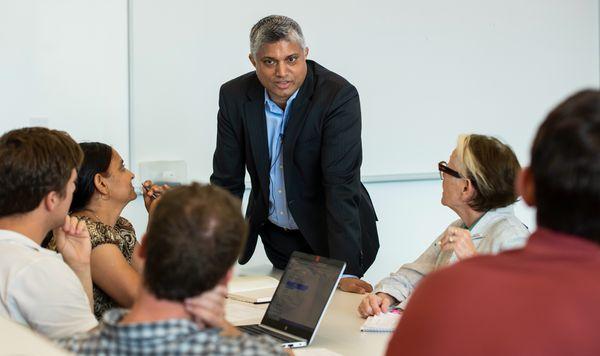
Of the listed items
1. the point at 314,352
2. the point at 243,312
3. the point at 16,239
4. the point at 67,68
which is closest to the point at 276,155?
the point at 243,312

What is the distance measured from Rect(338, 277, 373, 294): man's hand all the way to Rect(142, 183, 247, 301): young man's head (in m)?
1.59

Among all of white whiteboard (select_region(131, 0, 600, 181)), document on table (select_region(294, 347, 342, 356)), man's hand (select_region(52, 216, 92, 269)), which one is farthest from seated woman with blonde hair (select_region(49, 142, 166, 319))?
white whiteboard (select_region(131, 0, 600, 181))

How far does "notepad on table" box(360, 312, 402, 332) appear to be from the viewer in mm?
2498

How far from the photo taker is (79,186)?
2.78 meters

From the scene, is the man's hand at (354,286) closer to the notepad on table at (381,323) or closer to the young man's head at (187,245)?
the notepad on table at (381,323)

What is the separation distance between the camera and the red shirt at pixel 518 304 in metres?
1.25

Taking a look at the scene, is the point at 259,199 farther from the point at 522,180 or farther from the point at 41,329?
the point at 522,180

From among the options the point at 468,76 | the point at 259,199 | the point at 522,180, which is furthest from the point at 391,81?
the point at 522,180

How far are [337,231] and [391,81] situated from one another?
1931mm

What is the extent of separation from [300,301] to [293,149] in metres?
1.00

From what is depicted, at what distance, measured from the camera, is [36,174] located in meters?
2.24

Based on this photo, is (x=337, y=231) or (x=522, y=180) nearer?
(x=522, y=180)

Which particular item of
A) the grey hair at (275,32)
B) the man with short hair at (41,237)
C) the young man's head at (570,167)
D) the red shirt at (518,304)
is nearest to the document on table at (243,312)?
the man with short hair at (41,237)

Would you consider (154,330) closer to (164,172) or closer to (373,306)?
(373,306)
